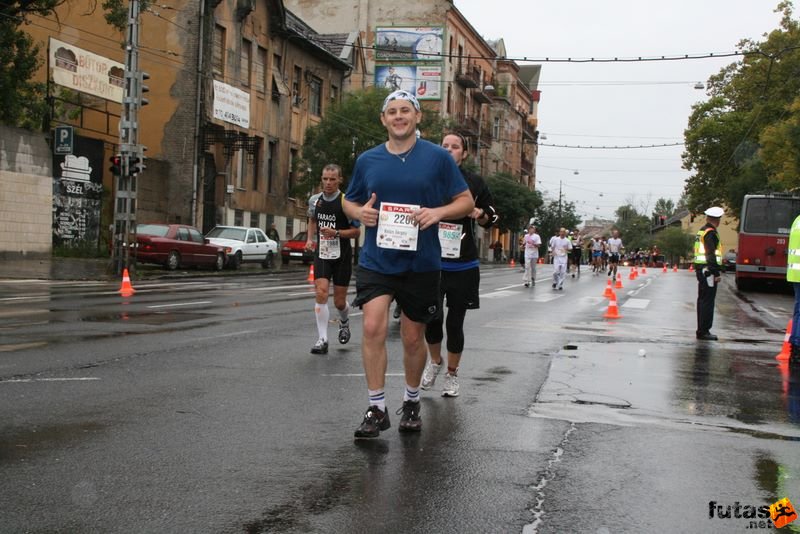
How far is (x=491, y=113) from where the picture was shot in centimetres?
8306

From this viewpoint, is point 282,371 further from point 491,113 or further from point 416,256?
point 491,113

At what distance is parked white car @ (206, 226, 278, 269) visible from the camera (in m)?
33.2

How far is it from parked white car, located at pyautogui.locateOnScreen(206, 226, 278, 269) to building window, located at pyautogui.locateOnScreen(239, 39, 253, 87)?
9.03 metres

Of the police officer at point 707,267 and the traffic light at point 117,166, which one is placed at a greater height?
the traffic light at point 117,166

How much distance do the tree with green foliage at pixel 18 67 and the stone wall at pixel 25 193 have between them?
1.81 metres

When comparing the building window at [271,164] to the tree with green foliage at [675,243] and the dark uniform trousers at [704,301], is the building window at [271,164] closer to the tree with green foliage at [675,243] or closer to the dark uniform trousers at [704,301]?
the dark uniform trousers at [704,301]

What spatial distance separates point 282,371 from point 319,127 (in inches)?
1374

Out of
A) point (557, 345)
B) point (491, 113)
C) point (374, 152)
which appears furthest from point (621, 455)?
point (491, 113)

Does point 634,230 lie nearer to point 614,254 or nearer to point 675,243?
point 675,243

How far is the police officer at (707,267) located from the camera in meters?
12.3

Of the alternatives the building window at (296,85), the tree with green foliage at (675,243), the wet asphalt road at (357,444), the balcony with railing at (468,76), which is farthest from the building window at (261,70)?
the tree with green foliage at (675,243)

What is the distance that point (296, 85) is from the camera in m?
46.8

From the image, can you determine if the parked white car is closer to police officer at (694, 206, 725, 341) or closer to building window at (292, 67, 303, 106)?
building window at (292, 67, 303, 106)

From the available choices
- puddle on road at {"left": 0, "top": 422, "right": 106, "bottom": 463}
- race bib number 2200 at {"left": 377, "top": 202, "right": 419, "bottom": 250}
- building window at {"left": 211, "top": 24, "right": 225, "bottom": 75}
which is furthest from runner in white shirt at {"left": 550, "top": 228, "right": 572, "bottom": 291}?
puddle on road at {"left": 0, "top": 422, "right": 106, "bottom": 463}
